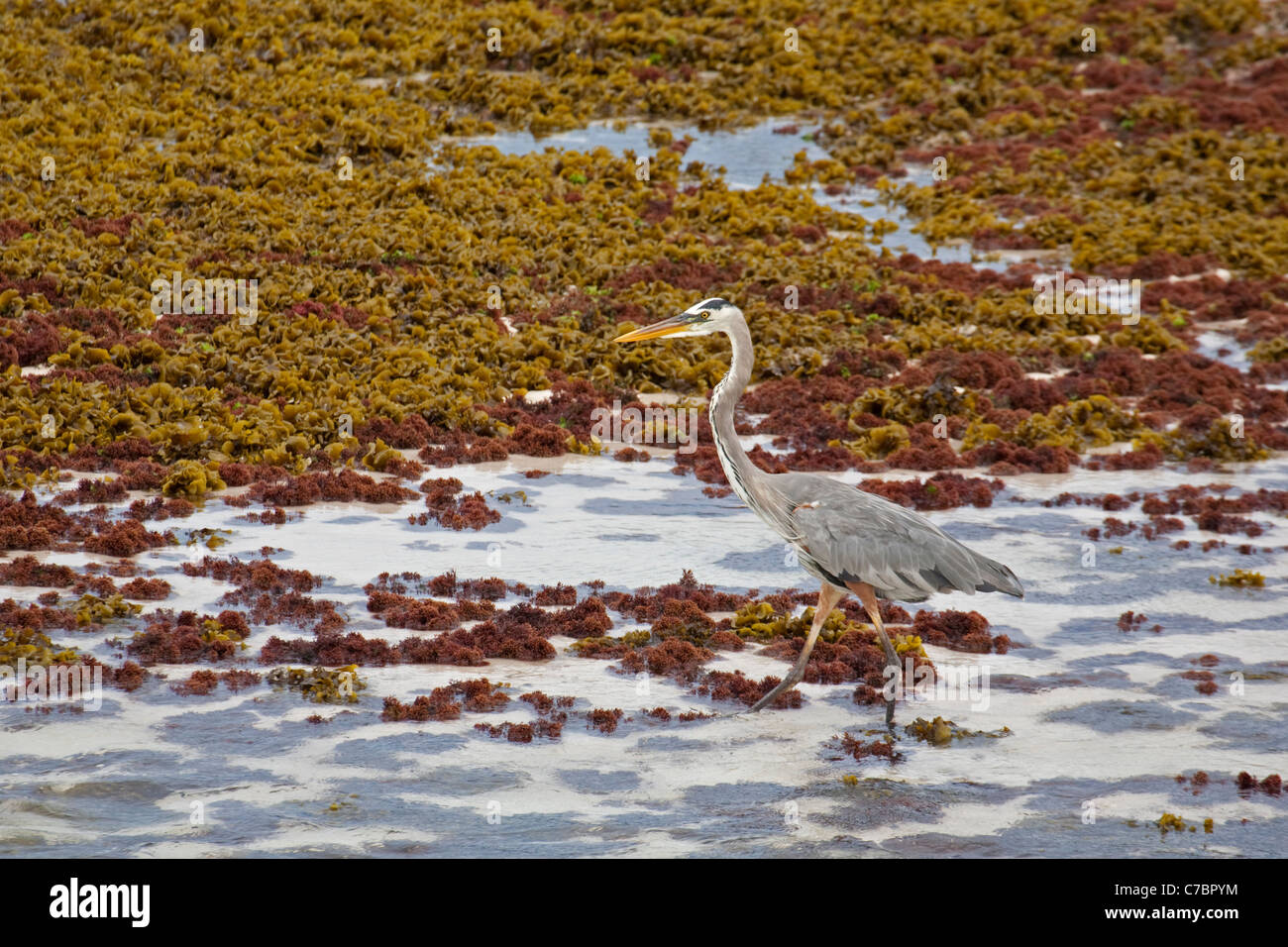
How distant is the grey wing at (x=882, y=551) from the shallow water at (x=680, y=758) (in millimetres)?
946

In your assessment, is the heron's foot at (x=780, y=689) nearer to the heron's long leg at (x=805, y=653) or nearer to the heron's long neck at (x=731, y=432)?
the heron's long leg at (x=805, y=653)

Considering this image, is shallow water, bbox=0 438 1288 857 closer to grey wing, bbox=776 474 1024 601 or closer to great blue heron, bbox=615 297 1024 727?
great blue heron, bbox=615 297 1024 727

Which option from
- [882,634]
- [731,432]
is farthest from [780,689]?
[731,432]

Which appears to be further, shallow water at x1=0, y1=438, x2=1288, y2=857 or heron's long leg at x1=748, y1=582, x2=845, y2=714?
heron's long leg at x1=748, y1=582, x2=845, y2=714

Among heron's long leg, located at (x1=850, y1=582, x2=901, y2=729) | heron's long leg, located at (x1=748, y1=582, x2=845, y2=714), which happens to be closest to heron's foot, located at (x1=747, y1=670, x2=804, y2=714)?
heron's long leg, located at (x1=748, y1=582, x2=845, y2=714)

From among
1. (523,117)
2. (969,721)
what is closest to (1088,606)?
(969,721)

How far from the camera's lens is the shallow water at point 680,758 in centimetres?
737

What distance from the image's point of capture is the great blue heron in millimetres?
8828

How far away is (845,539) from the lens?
884 centimetres

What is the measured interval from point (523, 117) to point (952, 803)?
66.4ft

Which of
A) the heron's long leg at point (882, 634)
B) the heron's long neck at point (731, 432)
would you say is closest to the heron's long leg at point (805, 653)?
the heron's long leg at point (882, 634)

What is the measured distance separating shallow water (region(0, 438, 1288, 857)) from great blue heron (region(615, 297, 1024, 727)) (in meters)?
0.82

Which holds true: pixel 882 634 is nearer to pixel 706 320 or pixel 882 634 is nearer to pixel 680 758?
pixel 680 758
